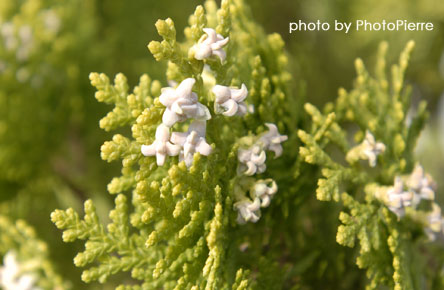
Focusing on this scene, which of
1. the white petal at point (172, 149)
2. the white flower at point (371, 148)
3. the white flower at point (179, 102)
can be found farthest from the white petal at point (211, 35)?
the white flower at point (371, 148)

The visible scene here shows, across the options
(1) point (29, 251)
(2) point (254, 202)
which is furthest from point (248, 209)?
(1) point (29, 251)

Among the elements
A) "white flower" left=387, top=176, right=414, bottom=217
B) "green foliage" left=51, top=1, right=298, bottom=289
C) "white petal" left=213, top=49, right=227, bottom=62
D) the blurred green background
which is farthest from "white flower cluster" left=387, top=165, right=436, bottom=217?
the blurred green background

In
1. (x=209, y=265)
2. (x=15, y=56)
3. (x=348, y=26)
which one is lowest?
(x=209, y=265)

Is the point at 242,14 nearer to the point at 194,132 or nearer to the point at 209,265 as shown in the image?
the point at 194,132

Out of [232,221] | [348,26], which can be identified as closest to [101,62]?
[348,26]

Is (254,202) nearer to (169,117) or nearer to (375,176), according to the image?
(169,117)

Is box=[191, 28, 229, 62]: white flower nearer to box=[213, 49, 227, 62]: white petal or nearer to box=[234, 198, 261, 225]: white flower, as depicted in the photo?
box=[213, 49, 227, 62]: white petal
